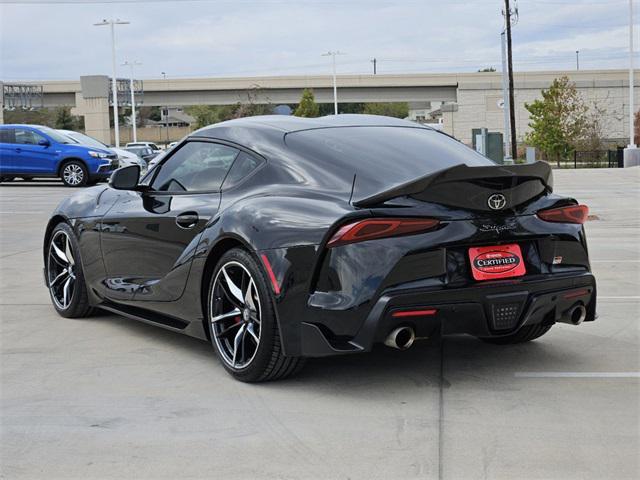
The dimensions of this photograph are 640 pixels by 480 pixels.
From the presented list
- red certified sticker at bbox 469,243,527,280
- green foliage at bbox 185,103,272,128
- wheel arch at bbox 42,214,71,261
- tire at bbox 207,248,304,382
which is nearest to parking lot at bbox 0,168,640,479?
tire at bbox 207,248,304,382

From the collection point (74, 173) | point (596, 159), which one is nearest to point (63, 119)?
point (596, 159)

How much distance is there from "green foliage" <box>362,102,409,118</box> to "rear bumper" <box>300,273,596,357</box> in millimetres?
100210

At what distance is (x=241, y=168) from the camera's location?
19.2 feet

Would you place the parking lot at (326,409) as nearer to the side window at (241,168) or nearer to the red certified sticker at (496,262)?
the red certified sticker at (496,262)

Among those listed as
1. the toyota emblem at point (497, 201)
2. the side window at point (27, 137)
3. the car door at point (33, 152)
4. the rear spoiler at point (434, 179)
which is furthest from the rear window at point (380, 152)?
the side window at point (27, 137)

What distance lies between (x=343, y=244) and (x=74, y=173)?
22486 millimetres

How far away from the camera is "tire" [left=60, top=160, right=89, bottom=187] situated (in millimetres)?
26297

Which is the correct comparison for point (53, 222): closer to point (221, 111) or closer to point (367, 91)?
point (367, 91)

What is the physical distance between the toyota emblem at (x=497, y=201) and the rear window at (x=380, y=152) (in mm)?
484

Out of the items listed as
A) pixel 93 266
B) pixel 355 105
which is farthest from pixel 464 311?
pixel 355 105

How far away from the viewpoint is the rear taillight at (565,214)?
214 inches

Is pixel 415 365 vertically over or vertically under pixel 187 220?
under

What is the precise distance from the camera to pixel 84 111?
89.7 m

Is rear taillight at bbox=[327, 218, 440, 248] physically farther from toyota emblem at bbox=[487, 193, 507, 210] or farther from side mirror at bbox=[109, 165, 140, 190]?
side mirror at bbox=[109, 165, 140, 190]
